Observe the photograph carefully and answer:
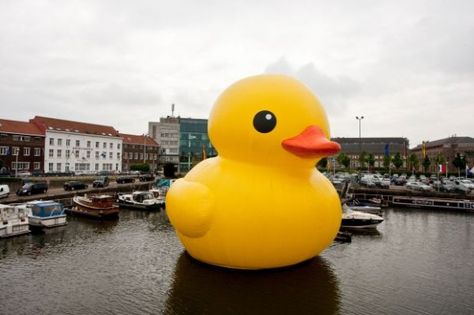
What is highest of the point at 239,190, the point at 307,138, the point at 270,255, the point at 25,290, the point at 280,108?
the point at 280,108

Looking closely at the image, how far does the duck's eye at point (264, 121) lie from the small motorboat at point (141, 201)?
23.2 m

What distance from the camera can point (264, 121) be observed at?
11.2 metres

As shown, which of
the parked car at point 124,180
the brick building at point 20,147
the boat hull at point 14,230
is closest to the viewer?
the boat hull at point 14,230

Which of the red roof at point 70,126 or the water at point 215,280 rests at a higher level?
the red roof at point 70,126

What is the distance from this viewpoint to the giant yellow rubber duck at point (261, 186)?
36.5 ft

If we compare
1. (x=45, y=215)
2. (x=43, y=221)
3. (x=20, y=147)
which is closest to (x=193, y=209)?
(x=43, y=221)

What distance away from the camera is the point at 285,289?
11.8m

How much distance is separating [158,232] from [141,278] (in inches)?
357

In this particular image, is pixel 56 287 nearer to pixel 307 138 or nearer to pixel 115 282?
pixel 115 282

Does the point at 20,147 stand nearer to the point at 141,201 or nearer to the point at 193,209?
the point at 141,201

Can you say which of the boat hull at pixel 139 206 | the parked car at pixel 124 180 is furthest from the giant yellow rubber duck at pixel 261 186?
the parked car at pixel 124 180

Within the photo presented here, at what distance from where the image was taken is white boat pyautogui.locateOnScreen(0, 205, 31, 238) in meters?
19.7

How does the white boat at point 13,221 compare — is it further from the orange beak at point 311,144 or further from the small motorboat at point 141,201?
the orange beak at point 311,144

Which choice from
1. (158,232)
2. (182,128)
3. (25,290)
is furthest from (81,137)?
(25,290)
